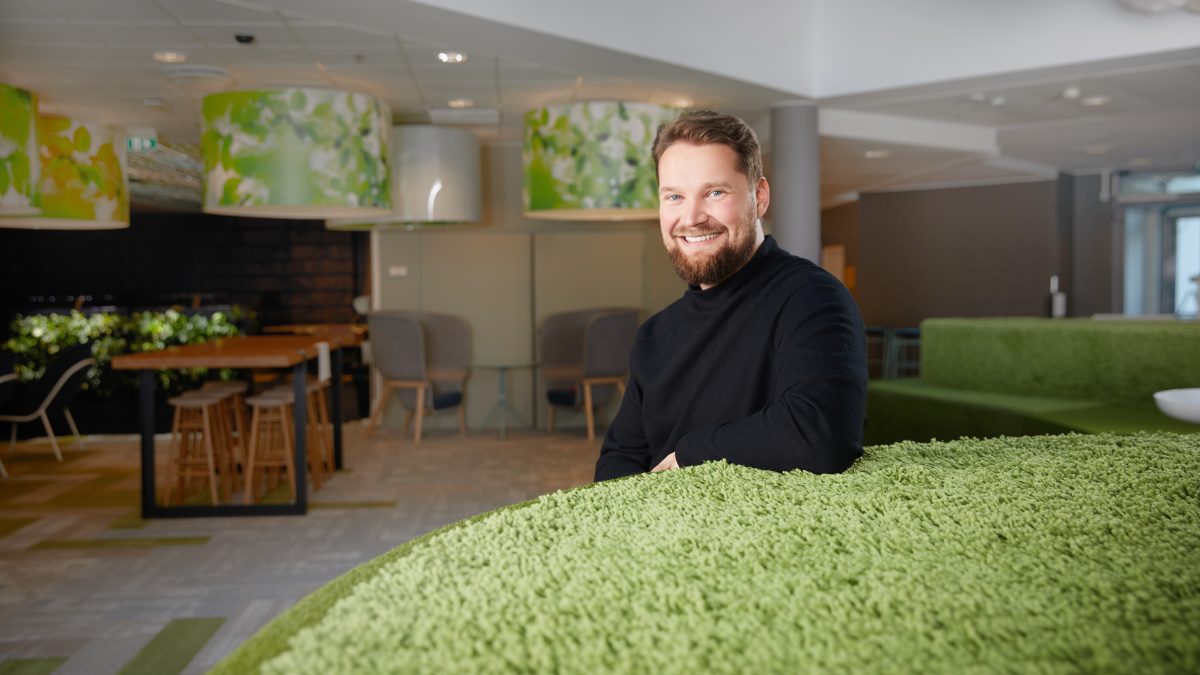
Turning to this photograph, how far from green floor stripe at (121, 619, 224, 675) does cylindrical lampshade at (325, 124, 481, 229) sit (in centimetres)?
417

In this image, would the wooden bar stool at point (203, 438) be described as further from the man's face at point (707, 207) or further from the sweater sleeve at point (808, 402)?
the sweater sleeve at point (808, 402)

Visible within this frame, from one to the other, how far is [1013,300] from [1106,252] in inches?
45.9

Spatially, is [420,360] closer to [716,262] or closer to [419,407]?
[419,407]

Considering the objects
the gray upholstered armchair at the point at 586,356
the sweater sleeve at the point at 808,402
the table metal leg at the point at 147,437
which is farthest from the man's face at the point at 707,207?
the gray upholstered armchair at the point at 586,356

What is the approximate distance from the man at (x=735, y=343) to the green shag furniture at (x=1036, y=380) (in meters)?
2.61

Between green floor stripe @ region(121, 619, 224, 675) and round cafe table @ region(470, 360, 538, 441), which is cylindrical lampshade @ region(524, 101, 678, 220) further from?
green floor stripe @ region(121, 619, 224, 675)

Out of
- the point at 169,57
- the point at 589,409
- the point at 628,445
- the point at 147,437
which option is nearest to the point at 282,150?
the point at 169,57

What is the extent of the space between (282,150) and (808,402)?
5.17 meters

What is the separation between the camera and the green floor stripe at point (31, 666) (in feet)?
10.3

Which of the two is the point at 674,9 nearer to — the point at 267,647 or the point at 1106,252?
the point at 267,647

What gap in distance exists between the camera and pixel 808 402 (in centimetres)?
132

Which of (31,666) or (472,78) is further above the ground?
(472,78)

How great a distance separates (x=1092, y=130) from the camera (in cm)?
813

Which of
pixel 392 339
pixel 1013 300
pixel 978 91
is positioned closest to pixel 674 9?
pixel 978 91
